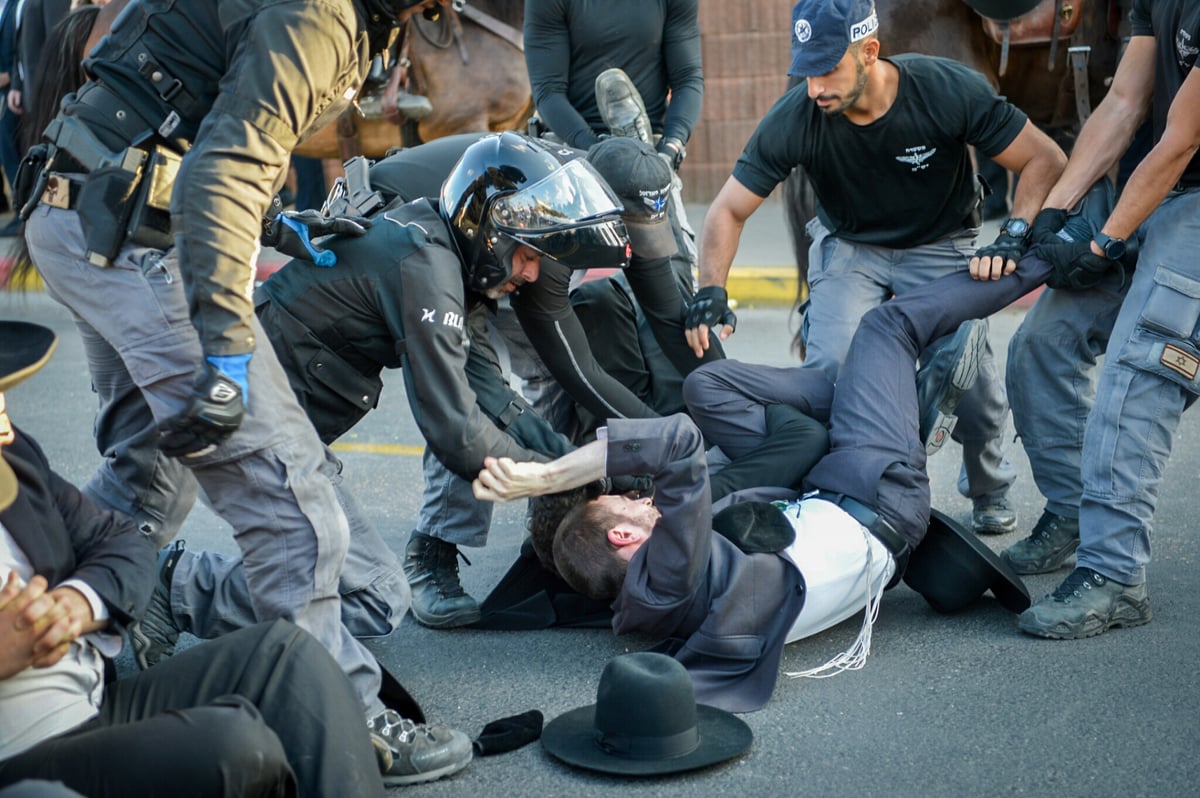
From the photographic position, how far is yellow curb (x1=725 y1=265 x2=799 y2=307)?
29.9 ft

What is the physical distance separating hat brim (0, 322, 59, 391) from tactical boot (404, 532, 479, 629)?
182cm

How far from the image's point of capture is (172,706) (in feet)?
8.76

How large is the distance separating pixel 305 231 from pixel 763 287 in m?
5.61

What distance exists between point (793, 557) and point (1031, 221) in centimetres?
157

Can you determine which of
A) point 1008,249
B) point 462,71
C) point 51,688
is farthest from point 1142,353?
point 462,71

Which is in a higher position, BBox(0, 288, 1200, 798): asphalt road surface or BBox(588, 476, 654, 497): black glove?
BBox(588, 476, 654, 497): black glove

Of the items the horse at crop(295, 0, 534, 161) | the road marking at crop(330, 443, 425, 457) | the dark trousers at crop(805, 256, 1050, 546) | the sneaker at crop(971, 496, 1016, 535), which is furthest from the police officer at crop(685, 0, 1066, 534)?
the horse at crop(295, 0, 534, 161)

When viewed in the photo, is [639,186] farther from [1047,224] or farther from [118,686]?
[118,686]

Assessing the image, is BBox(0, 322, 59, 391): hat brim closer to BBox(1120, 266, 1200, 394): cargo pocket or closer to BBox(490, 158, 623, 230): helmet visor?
BBox(490, 158, 623, 230): helmet visor

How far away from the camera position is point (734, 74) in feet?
39.4

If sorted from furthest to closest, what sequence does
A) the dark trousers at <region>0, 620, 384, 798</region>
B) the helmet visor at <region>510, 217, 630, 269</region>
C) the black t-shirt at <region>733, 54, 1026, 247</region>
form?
1. the black t-shirt at <region>733, 54, 1026, 247</region>
2. the helmet visor at <region>510, 217, 630, 269</region>
3. the dark trousers at <region>0, 620, 384, 798</region>

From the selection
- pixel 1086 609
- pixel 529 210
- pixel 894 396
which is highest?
pixel 529 210

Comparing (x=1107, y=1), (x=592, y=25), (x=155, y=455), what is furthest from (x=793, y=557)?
(x=1107, y=1)

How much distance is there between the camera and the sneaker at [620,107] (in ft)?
17.9
